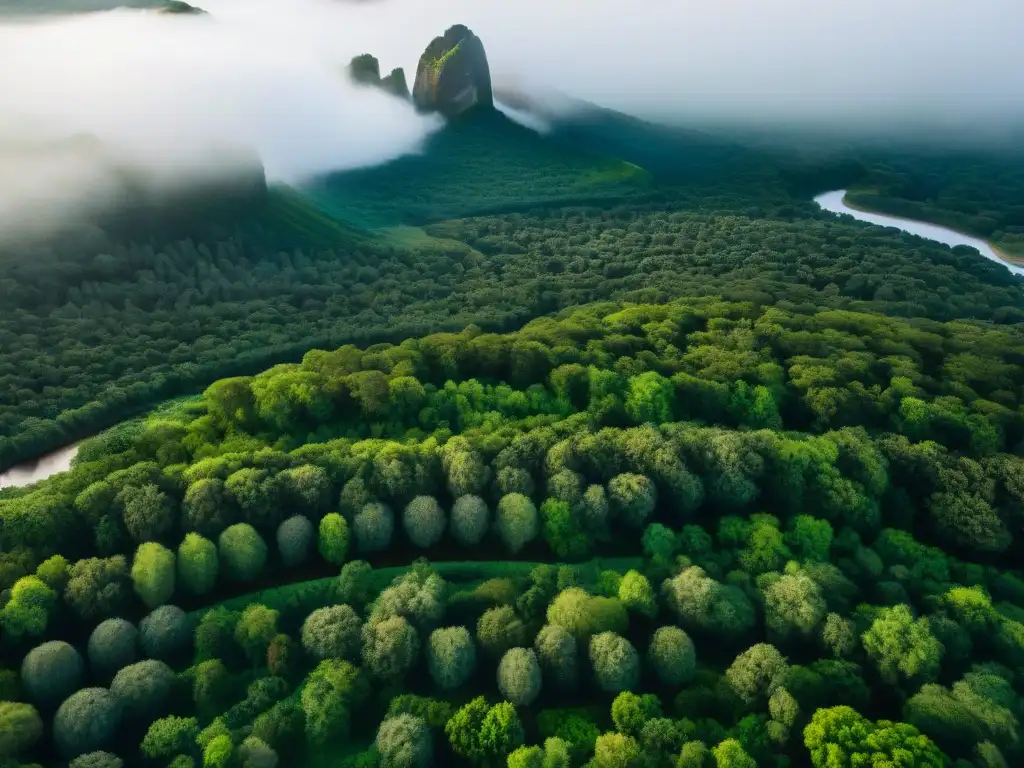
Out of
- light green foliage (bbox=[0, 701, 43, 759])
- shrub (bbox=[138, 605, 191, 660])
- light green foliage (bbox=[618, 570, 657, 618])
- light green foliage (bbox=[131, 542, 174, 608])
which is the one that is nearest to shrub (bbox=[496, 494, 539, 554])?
light green foliage (bbox=[618, 570, 657, 618])

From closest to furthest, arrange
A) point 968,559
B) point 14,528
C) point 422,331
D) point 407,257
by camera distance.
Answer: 1. point 14,528
2. point 968,559
3. point 422,331
4. point 407,257

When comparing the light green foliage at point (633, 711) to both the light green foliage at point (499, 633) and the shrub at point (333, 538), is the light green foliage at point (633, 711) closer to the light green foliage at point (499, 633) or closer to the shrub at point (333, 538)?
the light green foliage at point (499, 633)

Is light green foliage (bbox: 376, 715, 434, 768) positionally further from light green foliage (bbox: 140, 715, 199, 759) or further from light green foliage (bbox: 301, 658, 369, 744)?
light green foliage (bbox: 140, 715, 199, 759)

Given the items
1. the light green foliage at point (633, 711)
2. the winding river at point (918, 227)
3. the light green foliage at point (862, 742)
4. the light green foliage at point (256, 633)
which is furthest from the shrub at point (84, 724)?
the winding river at point (918, 227)

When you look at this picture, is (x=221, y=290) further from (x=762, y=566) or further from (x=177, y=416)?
(x=762, y=566)

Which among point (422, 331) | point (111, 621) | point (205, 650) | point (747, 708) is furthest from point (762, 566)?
point (422, 331)

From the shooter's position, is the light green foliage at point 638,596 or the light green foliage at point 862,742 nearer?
the light green foliage at point 862,742
